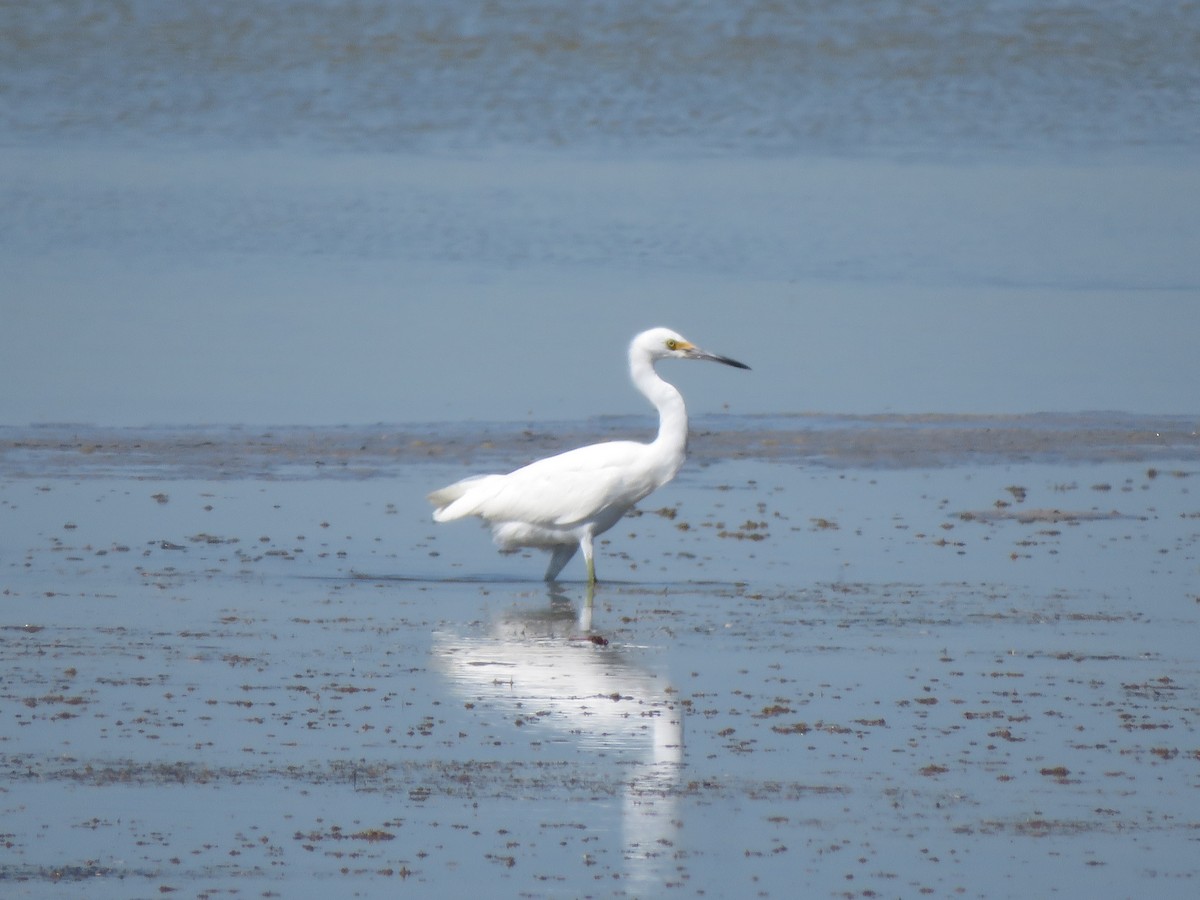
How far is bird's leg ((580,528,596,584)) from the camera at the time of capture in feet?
47.3

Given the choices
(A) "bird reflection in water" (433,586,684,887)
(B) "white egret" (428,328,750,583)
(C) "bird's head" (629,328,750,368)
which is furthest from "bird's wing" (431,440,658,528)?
(A) "bird reflection in water" (433,586,684,887)

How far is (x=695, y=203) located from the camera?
3603 cm

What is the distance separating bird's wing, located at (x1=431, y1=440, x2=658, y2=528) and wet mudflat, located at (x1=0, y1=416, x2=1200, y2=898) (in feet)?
1.73

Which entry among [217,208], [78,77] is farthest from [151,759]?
[78,77]

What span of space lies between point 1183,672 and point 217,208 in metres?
25.4

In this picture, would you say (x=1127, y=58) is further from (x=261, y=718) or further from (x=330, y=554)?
(x=261, y=718)

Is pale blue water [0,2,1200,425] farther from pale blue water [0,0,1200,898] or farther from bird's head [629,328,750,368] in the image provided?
bird's head [629,328,750,368]

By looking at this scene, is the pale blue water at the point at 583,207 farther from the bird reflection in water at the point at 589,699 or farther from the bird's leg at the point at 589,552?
the bird reflection in water at the point at 589,699

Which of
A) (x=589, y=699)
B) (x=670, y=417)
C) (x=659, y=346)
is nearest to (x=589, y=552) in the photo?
(x=670, y=417)

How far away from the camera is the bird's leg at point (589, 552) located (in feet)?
47.3

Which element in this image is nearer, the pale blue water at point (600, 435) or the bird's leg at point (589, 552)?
the pale blue water at point (600, 435)

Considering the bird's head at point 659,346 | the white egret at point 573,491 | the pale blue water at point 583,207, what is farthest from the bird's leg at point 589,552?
the pale blue water at point 583,207

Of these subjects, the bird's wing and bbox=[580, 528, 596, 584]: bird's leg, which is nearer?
bbox=[580, 528, 596, 584]: bird's leg

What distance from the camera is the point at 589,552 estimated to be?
575 inches
